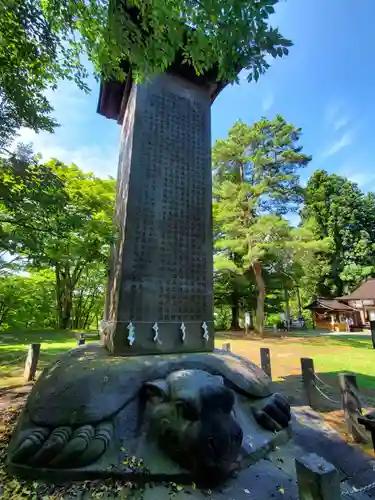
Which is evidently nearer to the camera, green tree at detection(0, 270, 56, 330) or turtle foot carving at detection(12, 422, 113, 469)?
turtle foot carving at detection(12, 422, 113, 469)

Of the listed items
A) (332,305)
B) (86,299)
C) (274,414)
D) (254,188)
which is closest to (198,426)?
(274,414)

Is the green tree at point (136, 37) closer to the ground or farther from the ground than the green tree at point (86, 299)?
farther from the ground

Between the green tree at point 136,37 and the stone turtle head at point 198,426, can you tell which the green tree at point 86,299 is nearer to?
the green tree at point 136,37

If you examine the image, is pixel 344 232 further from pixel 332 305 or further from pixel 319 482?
pixel 319 482

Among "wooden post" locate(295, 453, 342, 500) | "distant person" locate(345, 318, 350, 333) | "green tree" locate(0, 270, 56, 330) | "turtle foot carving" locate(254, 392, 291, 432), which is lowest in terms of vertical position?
"turtle foot carving" locate(254, 392, 291, 432)

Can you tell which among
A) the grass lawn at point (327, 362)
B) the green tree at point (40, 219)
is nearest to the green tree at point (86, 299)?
the grass lawn at point (327, 362)

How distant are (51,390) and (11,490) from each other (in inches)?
37.0

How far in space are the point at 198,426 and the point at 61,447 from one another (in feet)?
4.71

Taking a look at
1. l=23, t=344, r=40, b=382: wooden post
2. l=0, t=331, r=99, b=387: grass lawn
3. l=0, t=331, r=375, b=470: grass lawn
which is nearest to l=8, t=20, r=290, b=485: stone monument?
l=0, t=331, r=375, b=470: grass lawn

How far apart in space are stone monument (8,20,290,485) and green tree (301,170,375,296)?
27125 mm

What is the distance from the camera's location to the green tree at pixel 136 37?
245 cm

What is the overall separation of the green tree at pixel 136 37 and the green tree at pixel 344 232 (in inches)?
1150

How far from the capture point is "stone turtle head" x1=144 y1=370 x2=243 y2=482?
2.59 m

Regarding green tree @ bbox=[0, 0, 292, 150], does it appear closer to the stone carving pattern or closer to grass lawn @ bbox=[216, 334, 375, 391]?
the stone carving pattern
